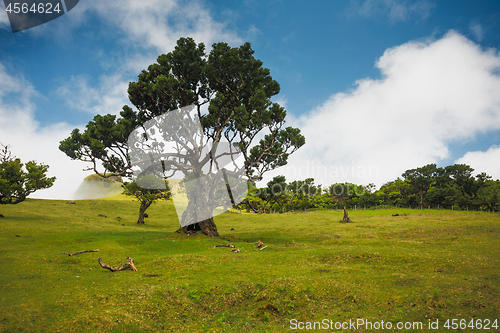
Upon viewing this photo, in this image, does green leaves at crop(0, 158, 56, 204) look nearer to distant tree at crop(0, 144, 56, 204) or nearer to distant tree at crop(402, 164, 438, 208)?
distant tree at crop(0, 144, 56, 204)

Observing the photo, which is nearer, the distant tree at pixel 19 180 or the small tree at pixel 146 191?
the distant tree at pixel 19 180

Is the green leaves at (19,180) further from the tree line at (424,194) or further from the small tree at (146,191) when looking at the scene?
the tree line at (424,194)

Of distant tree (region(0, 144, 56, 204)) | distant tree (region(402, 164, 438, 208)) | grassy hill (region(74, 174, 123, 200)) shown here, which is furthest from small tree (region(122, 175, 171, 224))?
grassy hill (region(74, 174, 123, 200))

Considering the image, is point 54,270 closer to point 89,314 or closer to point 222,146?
point 89,314

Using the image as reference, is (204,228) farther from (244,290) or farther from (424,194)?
(424,194)

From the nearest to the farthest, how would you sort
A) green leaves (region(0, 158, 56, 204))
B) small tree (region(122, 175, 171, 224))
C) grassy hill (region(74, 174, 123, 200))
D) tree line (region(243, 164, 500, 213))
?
green leaves (region(0, 158, 56, 204)) < small tree (region(122, 175, 171, 224)) < tree line (region(243, 164, 500, 213)) < grassy hill (region(74, 174, 123, 200))

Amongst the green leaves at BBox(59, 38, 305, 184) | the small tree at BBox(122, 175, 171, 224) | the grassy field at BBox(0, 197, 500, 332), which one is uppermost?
the green leaves at BBox(59, 38, 305, 184)

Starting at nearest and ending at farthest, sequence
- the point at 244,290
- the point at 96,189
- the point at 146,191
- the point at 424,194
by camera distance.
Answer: the point at 244,290
the point at 146,191
the point at 424,194
the point at 96,189

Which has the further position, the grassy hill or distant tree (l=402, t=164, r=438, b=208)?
the grassy hill

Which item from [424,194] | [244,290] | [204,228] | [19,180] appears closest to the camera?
[244,290]

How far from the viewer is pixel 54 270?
13.8 metres

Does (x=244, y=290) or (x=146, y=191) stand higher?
(x=146, y=191)

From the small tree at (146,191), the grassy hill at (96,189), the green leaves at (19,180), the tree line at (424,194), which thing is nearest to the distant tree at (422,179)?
the tree line at (424,194)

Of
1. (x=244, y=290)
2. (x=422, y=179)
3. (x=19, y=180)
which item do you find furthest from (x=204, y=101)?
(x=422, y=179)
